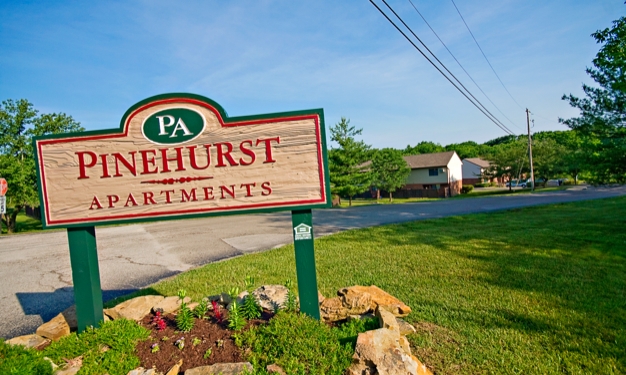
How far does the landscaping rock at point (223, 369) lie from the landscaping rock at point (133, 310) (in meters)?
1.43

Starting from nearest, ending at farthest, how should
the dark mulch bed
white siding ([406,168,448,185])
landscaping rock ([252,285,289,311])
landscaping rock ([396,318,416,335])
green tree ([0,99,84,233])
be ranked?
1. the dark mulch bed
2. landscaping rock ([396,318,416,335])
3. landscaping rock ([252,285,289,311])
4. green tree ([0,99,84,233])
5. white siding ([406,168,448,185])

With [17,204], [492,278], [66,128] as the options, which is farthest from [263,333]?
[66,128]

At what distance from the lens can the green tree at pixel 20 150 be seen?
714 inches

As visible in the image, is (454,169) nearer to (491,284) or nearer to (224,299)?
(491,284)

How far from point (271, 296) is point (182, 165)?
1.74 metres

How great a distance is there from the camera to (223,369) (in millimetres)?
2777

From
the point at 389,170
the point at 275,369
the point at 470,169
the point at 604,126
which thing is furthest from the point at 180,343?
the point at 470,169

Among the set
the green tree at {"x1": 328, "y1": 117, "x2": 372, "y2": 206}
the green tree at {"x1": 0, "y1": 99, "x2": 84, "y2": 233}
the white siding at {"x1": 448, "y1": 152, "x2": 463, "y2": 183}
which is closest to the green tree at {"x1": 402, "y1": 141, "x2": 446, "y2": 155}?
the white siding at {"x1": 448, "y1": 152, "x2": 463, "y2": 183}

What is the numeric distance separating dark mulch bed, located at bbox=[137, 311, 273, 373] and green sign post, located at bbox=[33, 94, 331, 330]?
30.2 inches

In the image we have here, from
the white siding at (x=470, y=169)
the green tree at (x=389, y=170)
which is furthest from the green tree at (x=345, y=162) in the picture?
the white siding at (x=470, y=169)

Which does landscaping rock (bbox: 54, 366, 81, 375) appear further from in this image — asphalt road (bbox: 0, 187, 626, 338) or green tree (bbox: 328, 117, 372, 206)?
green tree (bbox: 328, 117, 372, 206)

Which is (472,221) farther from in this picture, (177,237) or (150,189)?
(150,189)

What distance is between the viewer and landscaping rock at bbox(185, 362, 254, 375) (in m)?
2.74

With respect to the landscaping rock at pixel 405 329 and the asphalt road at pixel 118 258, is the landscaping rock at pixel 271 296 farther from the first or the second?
the asphalt road at pixel 118 258
